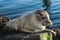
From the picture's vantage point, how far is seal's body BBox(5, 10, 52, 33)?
5.02m

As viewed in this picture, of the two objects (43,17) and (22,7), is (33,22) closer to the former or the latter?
(43,17)

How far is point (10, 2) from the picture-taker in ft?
40.9

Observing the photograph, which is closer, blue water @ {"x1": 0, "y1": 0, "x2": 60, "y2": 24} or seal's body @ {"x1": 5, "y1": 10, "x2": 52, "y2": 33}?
seal's body @ {"x1": 5, "y1": 10, "x2": 52, "y2": 33}

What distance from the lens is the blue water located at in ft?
35.8

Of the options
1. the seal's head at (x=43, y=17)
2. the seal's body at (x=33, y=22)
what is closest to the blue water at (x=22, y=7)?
the seal's body at (x=33, y=22)

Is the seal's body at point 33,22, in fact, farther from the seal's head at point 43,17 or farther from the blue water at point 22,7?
the blue water at point 22,7

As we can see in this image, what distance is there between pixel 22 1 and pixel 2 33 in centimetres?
795

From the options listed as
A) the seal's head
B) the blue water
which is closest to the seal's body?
the seal's head

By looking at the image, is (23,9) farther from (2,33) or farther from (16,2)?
(2,33)

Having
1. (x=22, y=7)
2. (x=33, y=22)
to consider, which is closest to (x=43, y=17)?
(x=33, y=22)

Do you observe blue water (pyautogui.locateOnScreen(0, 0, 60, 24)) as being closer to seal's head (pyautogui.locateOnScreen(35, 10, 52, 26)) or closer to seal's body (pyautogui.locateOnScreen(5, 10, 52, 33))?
seal's body (pyautogui.locateOnScreen(5, 10, 52, 33))

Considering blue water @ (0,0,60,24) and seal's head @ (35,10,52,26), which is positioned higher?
seal's head @ (35,10,52,26)

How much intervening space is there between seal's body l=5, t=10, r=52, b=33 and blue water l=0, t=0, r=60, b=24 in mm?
5071

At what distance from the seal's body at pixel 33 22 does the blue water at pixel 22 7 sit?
507 centimetres
